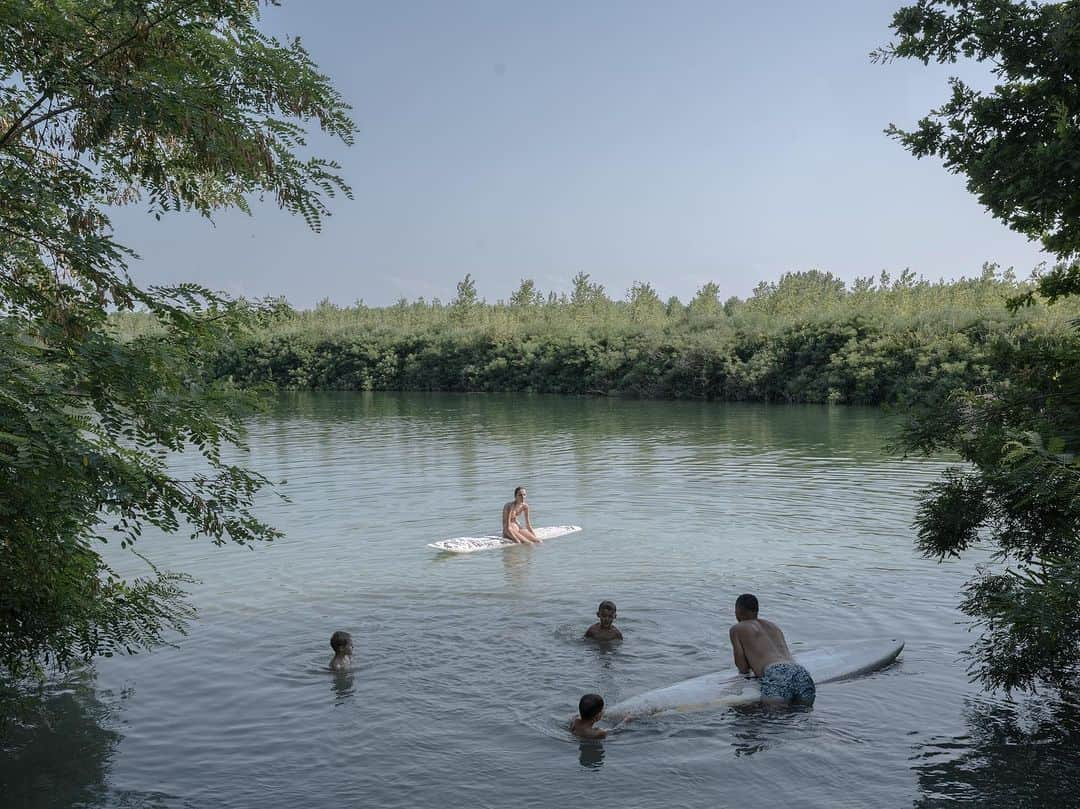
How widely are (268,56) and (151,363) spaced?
303cm

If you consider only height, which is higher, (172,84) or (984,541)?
(172,84)

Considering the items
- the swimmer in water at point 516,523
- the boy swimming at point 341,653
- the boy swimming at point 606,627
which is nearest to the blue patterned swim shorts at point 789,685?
the boy swimming at point 606,627

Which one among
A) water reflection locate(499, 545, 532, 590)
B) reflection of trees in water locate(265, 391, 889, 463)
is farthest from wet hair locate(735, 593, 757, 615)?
reflection of trees in water locate(265, 391, 889, 463)

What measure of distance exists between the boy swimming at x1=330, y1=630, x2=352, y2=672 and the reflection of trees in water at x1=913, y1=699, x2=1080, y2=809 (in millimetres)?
7165

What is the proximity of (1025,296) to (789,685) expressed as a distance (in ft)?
16.7

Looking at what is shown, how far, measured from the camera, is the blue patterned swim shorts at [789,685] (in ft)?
38.7

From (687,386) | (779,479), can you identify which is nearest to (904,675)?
(779,479)

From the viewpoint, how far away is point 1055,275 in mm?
10273

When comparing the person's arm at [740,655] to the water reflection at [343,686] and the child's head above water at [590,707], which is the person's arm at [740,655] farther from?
the water reflection at [343,686]

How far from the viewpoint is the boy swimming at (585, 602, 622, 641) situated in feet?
46.7

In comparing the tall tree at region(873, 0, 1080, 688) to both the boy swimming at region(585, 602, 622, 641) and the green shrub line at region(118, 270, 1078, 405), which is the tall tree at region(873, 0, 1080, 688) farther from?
the green shrub line at region(118, 270, 1078, 405)

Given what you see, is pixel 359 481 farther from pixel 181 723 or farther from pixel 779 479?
pixel 181 723

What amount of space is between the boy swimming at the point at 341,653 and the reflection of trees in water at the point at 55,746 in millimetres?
2768

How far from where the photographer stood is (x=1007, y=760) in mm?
10203
